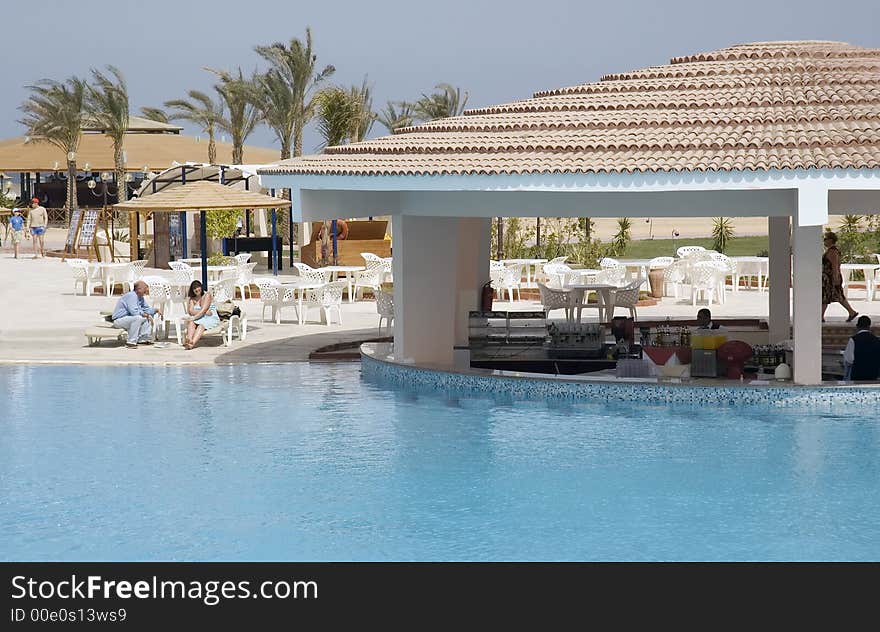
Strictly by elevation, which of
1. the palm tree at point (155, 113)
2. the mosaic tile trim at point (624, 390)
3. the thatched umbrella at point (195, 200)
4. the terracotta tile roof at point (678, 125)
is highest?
the palm tree at point (155, 113)

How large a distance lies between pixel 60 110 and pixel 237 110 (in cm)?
974

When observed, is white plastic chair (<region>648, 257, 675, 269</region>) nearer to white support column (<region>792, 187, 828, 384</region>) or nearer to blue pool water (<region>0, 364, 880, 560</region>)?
blue pool water (<region>0, 364, 880, 560</region>)

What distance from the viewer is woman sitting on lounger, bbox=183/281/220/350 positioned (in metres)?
20.8

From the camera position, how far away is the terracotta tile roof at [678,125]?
1612cm

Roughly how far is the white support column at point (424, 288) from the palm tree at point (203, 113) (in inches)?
1873

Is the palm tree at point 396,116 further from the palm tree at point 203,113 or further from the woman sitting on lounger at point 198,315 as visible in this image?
the woman sitting on lounger at point 198,315

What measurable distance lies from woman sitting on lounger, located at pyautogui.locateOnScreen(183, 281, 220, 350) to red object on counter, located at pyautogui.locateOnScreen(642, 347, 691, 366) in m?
7.07

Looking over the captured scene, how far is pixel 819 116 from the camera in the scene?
17078 millimetres

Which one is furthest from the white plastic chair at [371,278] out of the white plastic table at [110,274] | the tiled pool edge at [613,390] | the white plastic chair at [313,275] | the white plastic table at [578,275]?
the tiled pool edge at [613,390]

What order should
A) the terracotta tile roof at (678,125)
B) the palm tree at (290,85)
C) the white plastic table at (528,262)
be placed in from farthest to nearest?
the palm tree at (290,85) → the white plastic table at (528,262) → the terracotta tile roof at (678,125)

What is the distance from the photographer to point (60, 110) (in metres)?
65.8

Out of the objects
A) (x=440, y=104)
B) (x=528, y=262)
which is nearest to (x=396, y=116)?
(x=440, y=104)

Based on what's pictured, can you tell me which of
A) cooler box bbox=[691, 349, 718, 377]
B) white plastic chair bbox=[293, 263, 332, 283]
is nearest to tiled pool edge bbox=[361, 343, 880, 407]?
cooler box bbox=[691, 349, 718, 377]
